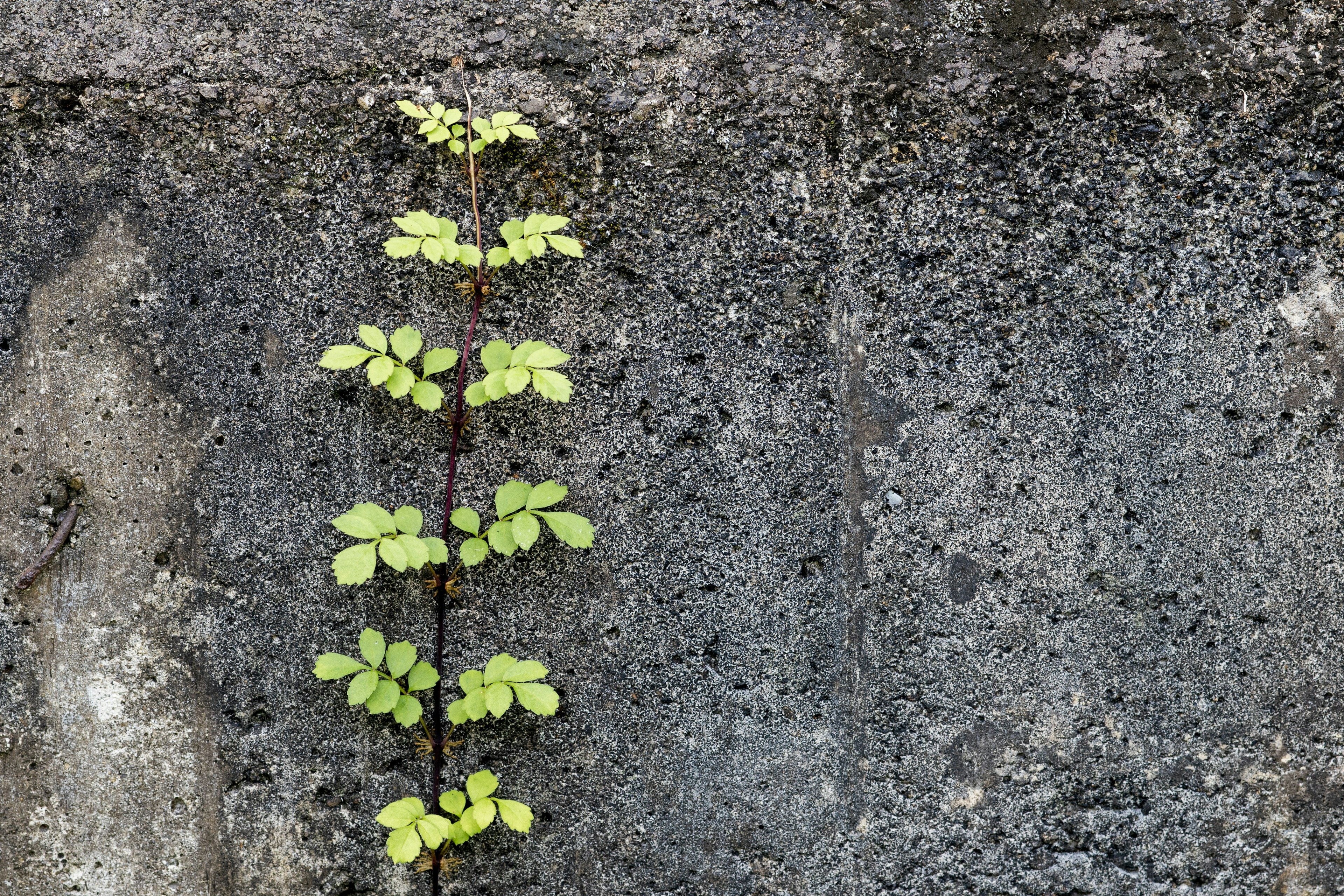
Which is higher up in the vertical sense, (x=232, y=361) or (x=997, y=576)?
(x=232, y=361)

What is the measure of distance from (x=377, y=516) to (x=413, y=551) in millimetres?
102

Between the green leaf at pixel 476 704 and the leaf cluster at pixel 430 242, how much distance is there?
84 centimetres

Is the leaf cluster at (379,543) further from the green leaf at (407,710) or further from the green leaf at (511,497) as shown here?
the green leaf at (407,710)

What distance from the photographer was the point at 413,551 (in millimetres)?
1519

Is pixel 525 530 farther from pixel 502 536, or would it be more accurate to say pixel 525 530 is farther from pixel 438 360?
pixel 438 360

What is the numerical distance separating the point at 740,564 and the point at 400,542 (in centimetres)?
67

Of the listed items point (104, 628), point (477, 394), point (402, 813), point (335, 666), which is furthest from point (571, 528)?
point (104, 628)

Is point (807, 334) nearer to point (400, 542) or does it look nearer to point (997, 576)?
point (997, 576)

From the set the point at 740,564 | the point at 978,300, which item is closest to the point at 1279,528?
the point at 978,300

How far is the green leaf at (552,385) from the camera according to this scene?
1.50 meters

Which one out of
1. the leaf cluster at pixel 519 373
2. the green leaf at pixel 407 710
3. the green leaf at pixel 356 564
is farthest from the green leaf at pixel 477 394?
the green leaf at pixel 407 710

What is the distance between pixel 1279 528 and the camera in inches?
65.4

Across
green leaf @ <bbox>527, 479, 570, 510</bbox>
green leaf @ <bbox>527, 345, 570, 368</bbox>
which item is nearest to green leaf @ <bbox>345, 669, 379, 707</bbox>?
green leaf @ <bbox>527, 479, 570, 510</bbox>

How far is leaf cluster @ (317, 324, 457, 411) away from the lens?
59.5 inches
